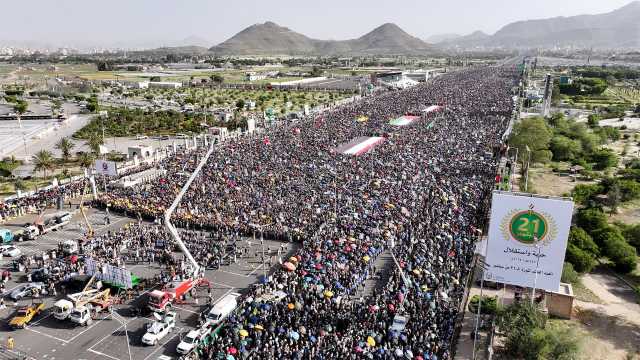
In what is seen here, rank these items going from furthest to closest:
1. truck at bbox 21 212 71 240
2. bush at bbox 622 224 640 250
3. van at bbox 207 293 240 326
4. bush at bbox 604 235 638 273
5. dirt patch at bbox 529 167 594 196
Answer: dirt patch at bbox 529 167 594 196 < truck at bbox 21 212 71 240 < bush at bbox 622 224 640 250 < bush at bbox 604 235 638 273 < van at bbox 207 293 240 326

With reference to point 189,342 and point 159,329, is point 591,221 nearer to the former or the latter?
point 189,342

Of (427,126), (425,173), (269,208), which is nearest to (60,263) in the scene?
(269,208)

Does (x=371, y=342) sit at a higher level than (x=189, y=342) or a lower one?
higher

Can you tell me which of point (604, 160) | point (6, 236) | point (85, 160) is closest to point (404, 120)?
point (604, 160)

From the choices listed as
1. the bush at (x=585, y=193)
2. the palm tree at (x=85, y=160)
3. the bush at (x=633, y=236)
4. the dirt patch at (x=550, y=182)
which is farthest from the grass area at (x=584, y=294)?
the palm tree at (x=85, y=160)

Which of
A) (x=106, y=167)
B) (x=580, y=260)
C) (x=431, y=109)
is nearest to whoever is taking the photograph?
(x=580, y=260)

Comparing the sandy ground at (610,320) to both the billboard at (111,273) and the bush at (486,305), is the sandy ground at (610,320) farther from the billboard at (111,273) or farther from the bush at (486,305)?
the billboard at (111,273)

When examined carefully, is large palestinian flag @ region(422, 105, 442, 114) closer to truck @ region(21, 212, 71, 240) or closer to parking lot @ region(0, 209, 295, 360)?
parking lot @ region(0, 209, 295, 360)

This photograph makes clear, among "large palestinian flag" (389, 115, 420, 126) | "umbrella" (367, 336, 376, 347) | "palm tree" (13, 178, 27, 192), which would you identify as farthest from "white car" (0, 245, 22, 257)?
"large palestinian flag" (389, 115, 420, 126)
